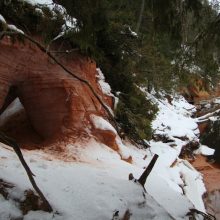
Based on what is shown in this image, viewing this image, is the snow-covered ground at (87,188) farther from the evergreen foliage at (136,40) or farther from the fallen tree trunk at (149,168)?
the evergreen foliage at (136,40)

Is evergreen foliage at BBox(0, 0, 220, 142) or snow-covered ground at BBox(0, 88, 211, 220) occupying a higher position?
evergreen foliage at BBox(0, 0, 220, 142)

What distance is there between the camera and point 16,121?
7.86m

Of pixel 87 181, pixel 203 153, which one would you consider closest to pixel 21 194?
pixel 87 181

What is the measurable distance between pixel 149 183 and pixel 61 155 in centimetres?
138

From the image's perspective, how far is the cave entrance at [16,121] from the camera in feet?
24.2

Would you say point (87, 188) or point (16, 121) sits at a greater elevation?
point (87, 188)

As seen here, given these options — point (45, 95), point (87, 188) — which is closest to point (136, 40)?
point (45, 95)

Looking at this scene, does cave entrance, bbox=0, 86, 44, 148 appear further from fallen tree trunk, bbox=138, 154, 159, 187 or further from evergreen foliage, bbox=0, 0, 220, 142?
fallen tree trunk, bbox=138, 154, 159, 187

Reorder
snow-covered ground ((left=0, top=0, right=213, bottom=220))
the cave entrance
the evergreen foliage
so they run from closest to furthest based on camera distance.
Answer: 1. snow-covered ground ((left=0, top=0, right=213, bottom=220))
2. the evergreen foliage
3. the cave entrance

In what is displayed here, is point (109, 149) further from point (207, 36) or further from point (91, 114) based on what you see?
point (207, 36)

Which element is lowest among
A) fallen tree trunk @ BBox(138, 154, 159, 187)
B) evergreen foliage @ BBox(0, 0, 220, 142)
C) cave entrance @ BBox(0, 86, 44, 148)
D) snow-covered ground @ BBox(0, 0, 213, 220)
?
cave entrance @ BBox(0, 86, 44, 148)

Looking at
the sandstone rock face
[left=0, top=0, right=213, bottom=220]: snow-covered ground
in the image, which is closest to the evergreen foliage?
the sandstone rock face

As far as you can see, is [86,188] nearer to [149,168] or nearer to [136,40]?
[149,168]

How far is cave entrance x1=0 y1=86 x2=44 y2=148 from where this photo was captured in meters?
7.39
